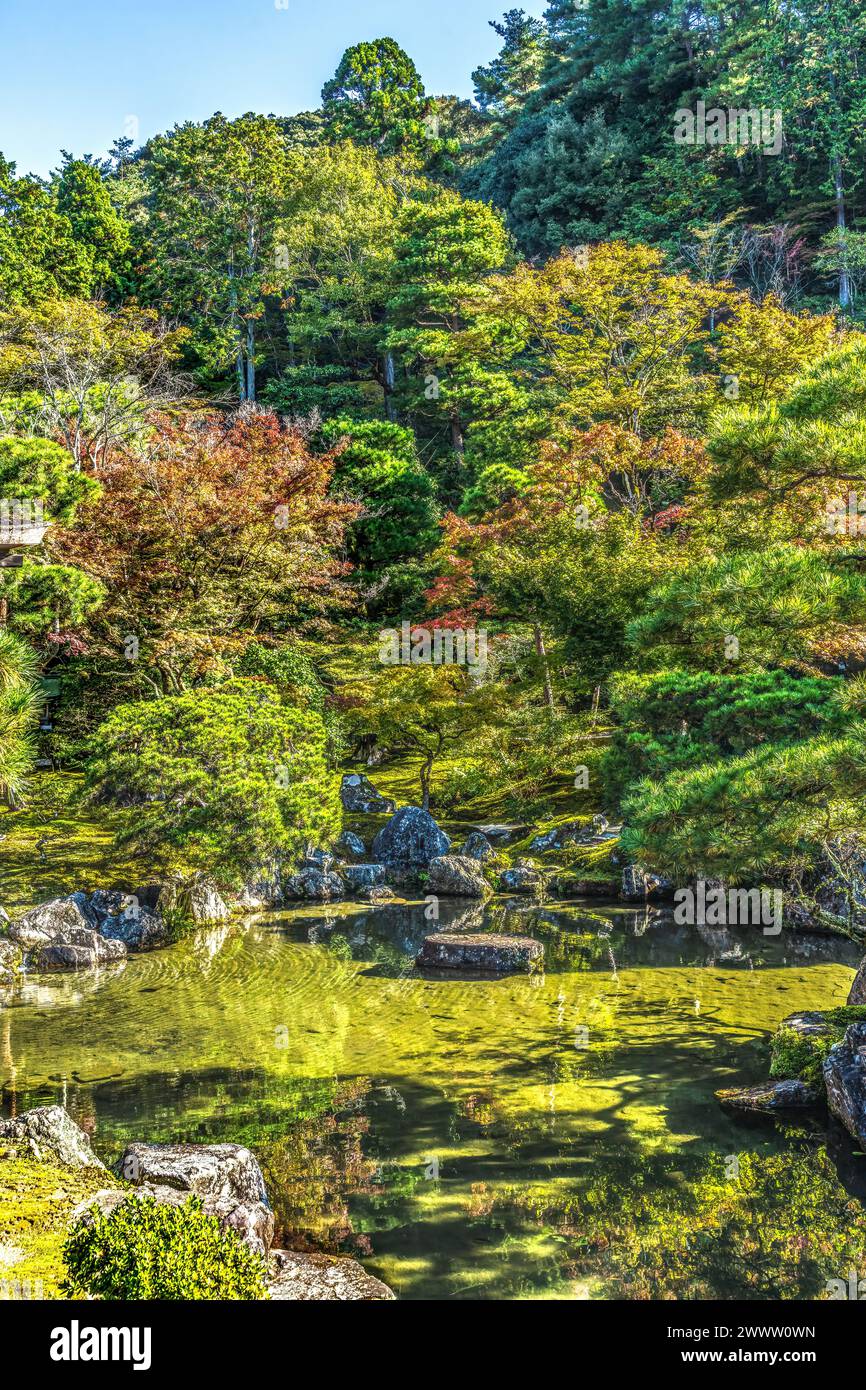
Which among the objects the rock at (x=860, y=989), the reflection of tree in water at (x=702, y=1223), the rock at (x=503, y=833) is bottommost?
the reflection of tree in water at (x=702, y=1223)

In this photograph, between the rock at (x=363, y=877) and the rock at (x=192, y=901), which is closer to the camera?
the rock at (x=192, y=901)

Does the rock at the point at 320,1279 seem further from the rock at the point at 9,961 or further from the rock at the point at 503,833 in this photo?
the rock at the point at 503,833

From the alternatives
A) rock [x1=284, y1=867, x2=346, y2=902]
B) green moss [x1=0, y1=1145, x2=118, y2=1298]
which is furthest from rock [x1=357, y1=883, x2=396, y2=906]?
green moss [x1=0, y1=1145, x2=118, y2=1298]

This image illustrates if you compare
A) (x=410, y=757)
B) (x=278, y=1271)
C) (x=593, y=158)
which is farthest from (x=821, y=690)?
(x=593, y=158)

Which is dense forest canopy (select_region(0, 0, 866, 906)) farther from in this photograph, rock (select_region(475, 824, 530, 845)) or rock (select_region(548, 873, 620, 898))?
rock (select_region(548, 873, 620, 898))

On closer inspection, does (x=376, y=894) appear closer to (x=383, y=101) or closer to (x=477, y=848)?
(x=477, y=848)

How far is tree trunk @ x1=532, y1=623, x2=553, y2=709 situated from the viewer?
54.3 feet

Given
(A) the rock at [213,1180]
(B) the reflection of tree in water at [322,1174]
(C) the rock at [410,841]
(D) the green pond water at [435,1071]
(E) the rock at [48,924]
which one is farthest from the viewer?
(C) the rock at [410,841]

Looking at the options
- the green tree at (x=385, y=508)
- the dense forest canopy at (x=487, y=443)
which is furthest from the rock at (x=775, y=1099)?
the green tree at (x=385, y=508)

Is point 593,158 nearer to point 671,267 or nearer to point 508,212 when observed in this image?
point 508,212

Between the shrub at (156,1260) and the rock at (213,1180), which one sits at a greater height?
the shrub at (156,1260)

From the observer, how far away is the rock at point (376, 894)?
47.3 ft

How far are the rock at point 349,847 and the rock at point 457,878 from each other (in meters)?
1.77

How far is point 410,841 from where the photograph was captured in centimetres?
1567
